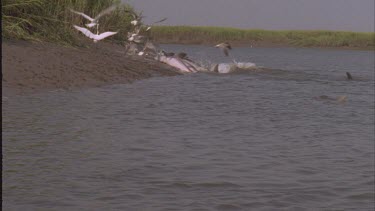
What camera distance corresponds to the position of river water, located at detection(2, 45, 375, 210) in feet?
14.0

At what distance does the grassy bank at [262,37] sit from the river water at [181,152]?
31.7 meters

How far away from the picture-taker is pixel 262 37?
161 feet

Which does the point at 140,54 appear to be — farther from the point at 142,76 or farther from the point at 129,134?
the point at 129,134

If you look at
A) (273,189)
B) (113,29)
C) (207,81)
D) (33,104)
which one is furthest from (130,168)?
(113,29)

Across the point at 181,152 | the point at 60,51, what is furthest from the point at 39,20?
the point at 181,152

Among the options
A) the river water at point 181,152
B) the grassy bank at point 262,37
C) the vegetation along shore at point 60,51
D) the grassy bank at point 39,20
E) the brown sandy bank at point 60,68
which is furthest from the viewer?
the grassy bank at point 262,37

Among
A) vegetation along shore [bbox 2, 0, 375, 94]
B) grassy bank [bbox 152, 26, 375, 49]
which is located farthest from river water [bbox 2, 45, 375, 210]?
grassy bank [bbox 152, 26, 375, 49]

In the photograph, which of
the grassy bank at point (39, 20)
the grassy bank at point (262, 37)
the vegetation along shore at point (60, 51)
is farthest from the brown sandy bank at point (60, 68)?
the grassy bank at point (262, 37)

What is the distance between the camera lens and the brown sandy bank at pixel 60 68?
9.78 meters

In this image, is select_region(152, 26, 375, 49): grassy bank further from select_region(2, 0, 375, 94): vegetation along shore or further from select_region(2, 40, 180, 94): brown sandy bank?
select_region(2, 40, 180, 94): brown sandy bank

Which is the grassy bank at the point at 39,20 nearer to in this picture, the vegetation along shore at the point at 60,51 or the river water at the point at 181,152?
the vegetation along shore at the point at 60,51

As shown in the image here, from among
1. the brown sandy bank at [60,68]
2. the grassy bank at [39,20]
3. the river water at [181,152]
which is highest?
the grassy bank at [39,20]

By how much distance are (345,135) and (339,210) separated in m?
3.26

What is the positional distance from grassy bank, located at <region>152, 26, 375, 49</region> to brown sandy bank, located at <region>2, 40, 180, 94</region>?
90.1ft
